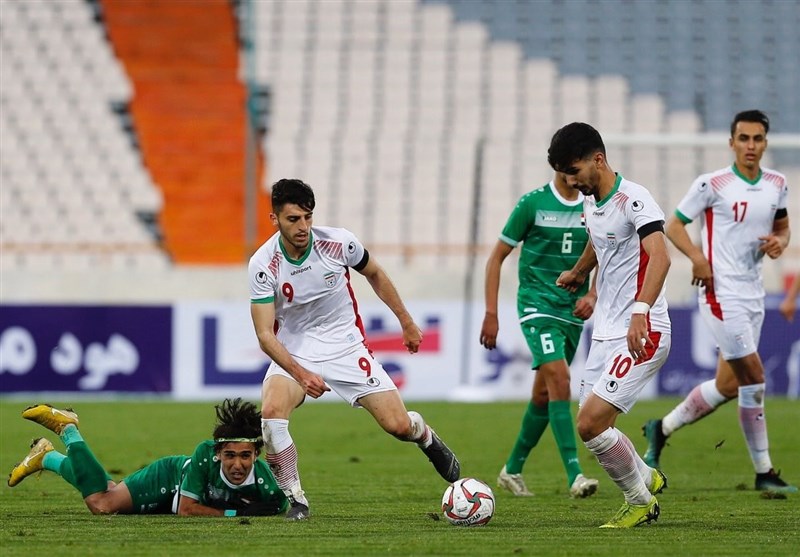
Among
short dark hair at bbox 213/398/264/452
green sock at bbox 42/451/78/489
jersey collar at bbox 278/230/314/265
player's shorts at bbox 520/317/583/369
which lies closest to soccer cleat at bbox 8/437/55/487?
green sock at bbox 42/451/78/489

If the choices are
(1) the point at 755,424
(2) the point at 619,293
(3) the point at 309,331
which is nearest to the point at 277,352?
(3) the point at 309,331

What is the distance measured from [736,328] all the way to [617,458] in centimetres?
269

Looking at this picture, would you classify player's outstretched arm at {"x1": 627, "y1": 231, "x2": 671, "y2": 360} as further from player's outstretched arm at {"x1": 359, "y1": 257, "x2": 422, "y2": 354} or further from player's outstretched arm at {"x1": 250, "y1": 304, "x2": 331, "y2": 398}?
player's outstretched arm at {"x1": 250, "y1": 304, "x2": 331, "y2": 398}

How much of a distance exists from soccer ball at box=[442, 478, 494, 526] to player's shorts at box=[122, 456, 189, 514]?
1568 mm

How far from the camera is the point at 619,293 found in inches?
269

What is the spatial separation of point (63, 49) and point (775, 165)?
13985 mm

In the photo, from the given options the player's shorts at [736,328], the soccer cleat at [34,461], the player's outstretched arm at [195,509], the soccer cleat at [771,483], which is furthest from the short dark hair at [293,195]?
the soccer cleat at [771,483]

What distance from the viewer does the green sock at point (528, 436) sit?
878 cm

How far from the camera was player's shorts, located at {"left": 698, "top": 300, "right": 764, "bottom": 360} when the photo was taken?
8.98 meters

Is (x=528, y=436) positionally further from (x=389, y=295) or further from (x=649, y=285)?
(x=649, y=285)

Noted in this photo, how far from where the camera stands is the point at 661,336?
22.1 feet

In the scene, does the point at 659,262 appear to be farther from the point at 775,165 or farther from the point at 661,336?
the point at 775,165

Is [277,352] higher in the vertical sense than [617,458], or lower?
higher

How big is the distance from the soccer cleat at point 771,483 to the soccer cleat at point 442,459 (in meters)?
2.32
